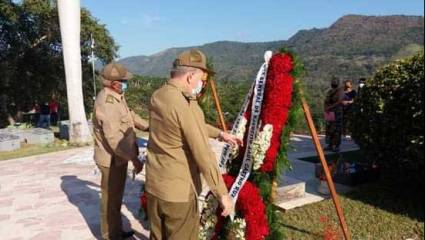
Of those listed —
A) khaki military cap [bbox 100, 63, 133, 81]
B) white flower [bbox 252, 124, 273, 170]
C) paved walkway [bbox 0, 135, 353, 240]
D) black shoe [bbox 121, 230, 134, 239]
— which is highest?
khaki military cap [bbox 100, 63, 133, 81]

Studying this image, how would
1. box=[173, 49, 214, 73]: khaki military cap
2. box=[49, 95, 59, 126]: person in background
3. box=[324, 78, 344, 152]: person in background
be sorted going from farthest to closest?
box=[49, 95, 59, 126]: person in background < box=[324, 78, 344, 152]: person in background < box=[173, 49, 214, 73]: khaki military cap

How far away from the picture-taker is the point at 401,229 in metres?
4.54

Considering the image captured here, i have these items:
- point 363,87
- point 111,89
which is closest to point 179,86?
point 111,89

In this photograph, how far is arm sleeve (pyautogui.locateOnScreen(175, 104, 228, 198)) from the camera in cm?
272

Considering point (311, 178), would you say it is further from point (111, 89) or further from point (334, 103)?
point (111, 89)

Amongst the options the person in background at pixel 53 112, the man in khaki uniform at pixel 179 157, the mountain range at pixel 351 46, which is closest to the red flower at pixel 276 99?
the man in khaki uniform at pixel 179 157

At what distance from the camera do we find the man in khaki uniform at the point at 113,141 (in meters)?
4.05

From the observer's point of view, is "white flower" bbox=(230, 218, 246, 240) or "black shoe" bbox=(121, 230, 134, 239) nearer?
"white flower" bbox=(230, 218, 246, 240)

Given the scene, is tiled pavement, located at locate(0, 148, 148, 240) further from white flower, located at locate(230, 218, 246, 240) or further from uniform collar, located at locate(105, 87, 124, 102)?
uniform collar, located at locate(105, 87, 124, 102)

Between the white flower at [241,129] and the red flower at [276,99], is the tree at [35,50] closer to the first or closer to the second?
the white flower at [241,129]

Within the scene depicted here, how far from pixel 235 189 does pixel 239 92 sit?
15.0 metres

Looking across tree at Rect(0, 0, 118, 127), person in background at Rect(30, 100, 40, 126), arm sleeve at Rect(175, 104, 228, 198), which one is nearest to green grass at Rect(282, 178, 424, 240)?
arm sleeve at Rect(175, 104, 228, 198)

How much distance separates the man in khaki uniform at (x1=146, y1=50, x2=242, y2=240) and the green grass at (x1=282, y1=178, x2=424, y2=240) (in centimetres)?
196

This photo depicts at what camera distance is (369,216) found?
499 centimetres
